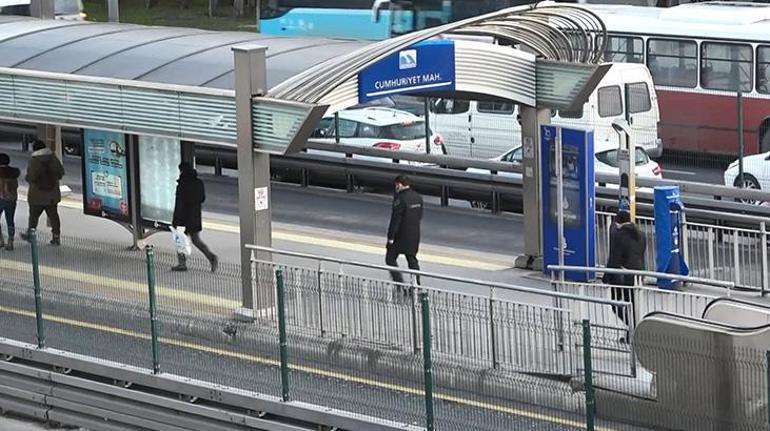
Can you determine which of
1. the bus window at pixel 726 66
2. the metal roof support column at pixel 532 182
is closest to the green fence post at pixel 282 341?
the metal roof support column at pixel 532 182

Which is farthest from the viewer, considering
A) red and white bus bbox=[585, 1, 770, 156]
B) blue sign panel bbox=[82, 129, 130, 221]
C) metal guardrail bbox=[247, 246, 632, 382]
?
red and white bus bbox=[585, 1, 770, 156]

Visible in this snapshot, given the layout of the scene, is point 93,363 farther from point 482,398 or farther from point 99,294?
point 482,398

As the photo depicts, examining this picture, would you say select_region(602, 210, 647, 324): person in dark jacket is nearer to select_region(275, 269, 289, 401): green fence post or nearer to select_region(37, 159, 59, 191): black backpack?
select_region(275, 269, 289, 401): green fence post

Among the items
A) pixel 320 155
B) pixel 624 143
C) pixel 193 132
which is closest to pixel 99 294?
pixel 193 132

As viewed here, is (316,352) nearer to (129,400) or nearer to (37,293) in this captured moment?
(129,400)

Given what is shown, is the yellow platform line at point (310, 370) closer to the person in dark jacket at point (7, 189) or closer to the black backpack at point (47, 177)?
the black backpack at point (47, 177)

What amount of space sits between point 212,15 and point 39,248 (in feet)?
161

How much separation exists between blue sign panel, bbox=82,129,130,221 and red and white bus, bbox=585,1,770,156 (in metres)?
12.4

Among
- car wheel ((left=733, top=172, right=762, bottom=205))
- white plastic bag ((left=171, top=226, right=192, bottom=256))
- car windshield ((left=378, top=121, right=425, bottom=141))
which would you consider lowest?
car wheel ((left=733, top=172, right=762, bottom=205))

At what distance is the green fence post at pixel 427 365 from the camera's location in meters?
14.2

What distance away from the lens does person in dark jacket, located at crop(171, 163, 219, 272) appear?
20453mm

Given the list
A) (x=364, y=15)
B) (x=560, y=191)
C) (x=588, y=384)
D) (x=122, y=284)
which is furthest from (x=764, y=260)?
(x=364, y=15)

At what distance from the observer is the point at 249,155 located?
707 inches

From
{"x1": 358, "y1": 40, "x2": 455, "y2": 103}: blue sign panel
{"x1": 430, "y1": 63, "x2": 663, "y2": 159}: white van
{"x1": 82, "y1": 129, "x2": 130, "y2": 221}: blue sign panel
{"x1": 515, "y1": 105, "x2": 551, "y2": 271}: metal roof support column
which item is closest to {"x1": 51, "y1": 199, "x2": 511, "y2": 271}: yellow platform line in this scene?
{"x1": 515, "y1": 105, "x2": 551, "y2": 271}: metal roof support column
